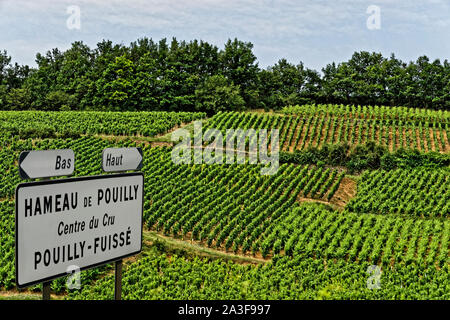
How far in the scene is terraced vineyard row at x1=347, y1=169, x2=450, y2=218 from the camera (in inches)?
925

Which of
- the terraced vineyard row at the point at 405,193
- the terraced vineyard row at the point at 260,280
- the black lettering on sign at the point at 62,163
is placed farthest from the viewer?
the terraced vineyard row at the point at 405,193

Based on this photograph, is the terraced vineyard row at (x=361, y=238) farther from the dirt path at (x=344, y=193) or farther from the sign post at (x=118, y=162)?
the sign post at (x=118, y=162)

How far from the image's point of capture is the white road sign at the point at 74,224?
2797 mm

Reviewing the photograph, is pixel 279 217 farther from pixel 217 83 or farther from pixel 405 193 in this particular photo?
pixel 217 83

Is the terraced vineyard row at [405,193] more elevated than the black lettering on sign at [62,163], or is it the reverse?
the black lettering on sign at [62,163]

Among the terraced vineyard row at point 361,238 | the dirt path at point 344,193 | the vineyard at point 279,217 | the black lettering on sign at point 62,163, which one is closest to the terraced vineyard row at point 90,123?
the vineyard at point 279,217

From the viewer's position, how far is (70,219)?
3.08m

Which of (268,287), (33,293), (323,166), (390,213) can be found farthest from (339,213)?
(33,293)

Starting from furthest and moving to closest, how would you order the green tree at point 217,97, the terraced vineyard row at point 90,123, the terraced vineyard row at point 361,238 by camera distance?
the green tree at point 217,97 → the terraced vineyard row at point 90,123 → the terraced vineyard row at point 361,238

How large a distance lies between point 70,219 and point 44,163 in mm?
449

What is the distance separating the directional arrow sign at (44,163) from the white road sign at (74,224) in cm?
7

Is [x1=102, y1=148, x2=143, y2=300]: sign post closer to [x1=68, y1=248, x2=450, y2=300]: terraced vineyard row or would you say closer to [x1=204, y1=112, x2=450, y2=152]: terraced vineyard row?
[x1=68, y1=248, x2=450, y2=300]: terraced vineyard row
